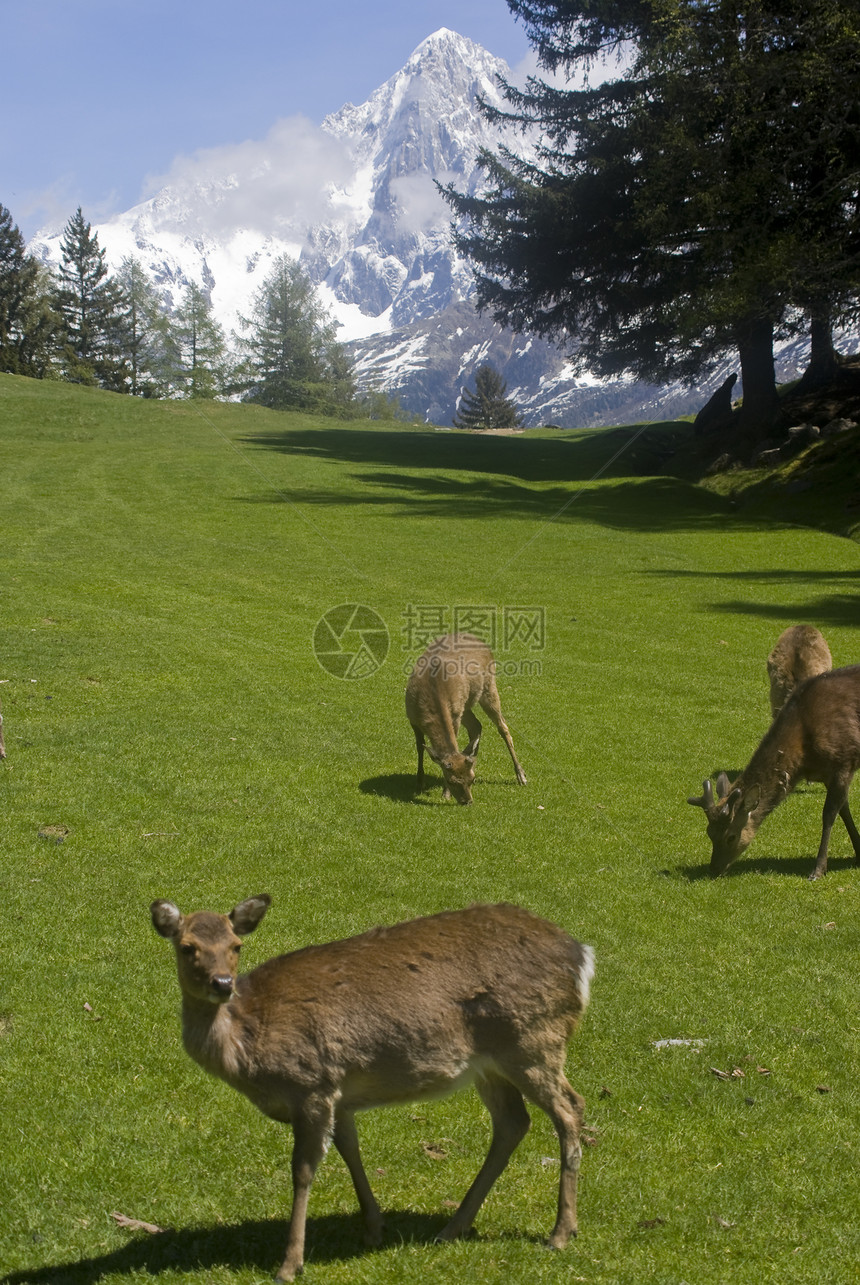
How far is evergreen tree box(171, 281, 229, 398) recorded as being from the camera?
108 meters

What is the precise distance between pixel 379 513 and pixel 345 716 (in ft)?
72.9

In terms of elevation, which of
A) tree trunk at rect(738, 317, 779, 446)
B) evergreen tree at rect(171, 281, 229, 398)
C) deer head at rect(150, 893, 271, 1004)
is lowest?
deer head at rect(150, 893, 271, 1004)

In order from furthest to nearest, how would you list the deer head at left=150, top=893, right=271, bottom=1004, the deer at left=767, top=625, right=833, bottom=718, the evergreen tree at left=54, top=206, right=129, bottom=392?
the evergreen tree at left=54, top=206, right=129, bottom=392 < the deer at left=767, top=625, right=833, bottom=718 < the deer head at left=150, top=893, right=271, bottom=1004

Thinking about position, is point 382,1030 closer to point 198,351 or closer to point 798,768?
point 798,768

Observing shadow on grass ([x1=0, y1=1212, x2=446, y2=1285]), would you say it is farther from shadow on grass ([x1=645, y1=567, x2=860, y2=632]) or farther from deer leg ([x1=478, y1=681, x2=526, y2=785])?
shadow on grass ([x1=645, y1=567, x2=860, y2=632])

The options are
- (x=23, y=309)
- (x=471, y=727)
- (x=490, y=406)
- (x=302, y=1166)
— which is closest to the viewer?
(x=302, y=1166)

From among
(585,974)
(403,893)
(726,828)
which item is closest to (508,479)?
(726,828)

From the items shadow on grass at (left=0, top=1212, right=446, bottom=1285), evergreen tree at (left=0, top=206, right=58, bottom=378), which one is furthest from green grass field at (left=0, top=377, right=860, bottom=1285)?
evergreen tree at (left=0, top=206, right=58, bottom=378)

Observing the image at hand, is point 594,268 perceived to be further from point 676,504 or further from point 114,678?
point 114,678

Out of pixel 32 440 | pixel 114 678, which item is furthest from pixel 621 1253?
pixel 32 440

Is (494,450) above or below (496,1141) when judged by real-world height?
above

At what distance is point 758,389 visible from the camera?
48.9 meters

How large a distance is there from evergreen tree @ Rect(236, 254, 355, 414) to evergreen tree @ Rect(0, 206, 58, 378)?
21700 mm

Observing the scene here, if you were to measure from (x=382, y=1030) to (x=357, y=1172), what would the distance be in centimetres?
83
